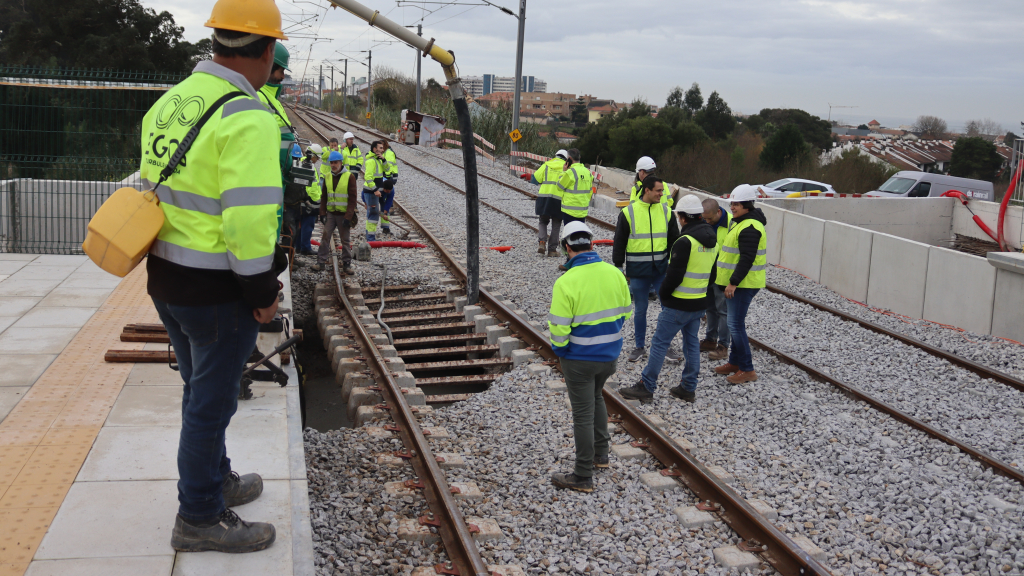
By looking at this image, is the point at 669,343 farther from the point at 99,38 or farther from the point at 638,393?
the point at 99,38

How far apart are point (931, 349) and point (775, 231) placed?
6.54m

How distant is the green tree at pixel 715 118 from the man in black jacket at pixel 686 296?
6441 cm

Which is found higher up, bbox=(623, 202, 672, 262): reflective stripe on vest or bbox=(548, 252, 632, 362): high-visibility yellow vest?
bbox=(623, 202, 672, 262): reflective stripe on vest

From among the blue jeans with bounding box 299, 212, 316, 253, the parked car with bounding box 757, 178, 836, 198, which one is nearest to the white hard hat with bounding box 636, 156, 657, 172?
the blue jeans with bounding box 299, 212, 316, 253

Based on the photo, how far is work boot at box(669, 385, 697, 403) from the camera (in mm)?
7726

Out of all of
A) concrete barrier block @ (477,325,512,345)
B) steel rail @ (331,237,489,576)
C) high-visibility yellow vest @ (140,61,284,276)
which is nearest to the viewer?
high-visibility yellow vest @ (140,61,284,276)

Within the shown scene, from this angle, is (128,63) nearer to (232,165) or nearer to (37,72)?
(37,72)

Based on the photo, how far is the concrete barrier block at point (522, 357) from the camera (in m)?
8.80

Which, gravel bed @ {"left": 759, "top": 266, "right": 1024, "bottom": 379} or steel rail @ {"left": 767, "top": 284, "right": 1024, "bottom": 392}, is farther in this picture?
gravel bed @ {"left": 759, "top": 266, "right": 1024, "bottom": 379}

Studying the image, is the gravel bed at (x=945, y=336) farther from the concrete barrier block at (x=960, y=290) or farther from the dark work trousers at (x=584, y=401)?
the dark work trousers at (x=584, y=401)

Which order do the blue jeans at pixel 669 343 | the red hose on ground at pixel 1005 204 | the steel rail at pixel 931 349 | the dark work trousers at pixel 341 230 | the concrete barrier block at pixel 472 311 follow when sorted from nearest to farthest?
the blue jeans at pixel 669 343 → the steel rail at pixel 931 349 → the concrete barrier block at pixel 472 311 → the dark work trousers at pixel 341 230 → the red hose on ground at pixel 1005 204

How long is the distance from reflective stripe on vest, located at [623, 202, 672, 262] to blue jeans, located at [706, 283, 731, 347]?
962 mm

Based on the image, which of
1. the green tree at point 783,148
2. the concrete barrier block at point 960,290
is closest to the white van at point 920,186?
the concrete barrier block at point 960,290

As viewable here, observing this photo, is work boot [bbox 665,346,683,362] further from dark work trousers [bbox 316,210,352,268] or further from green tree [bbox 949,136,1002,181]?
green tree [bbox 949,136,1002,181]
